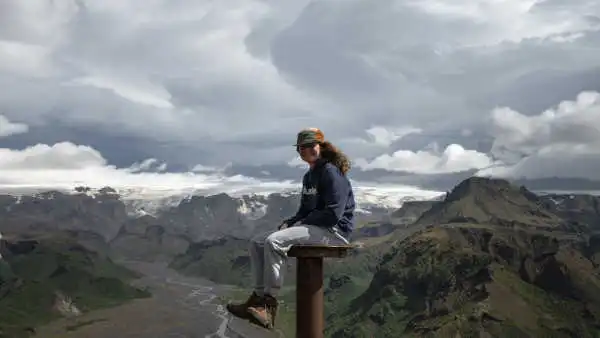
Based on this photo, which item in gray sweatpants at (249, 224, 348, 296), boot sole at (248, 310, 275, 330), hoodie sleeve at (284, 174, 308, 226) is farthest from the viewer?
hoodie sleeve at (284, 174, 308, 226)

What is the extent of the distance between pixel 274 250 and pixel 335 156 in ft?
6.44

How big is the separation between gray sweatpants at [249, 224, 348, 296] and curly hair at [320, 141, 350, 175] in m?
1.08

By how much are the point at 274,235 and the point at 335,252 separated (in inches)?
38.7

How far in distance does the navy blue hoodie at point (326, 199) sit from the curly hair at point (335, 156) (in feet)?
0.43

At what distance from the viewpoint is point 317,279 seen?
32.7 feet

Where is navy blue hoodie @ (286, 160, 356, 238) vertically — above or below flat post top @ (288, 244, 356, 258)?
above

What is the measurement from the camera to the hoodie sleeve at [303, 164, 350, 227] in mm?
10094

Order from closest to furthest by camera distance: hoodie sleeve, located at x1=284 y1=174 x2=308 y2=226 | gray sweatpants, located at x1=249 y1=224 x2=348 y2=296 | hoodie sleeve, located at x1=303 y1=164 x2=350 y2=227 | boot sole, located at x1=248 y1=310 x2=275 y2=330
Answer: boot sole, located at x1=248 y1=310 x2=275 y2=330
gray sweatpants, located at x1=249 y1=224 x2=348 y2=296
hoodie sleeve, located at x1=303 y1=164 x2=350 y2=227
hoodie sleeve, located at x1=284 y1=174 x2=308 y2=226

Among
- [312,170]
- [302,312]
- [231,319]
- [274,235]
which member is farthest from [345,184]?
[231,319]

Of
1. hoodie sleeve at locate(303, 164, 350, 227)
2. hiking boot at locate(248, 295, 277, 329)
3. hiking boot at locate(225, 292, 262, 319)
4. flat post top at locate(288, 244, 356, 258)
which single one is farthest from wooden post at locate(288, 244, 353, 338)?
hiking boot at locate(225, 292, 262, 319)

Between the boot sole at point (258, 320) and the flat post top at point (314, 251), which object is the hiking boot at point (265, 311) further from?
the flat post top at point (314, 251)

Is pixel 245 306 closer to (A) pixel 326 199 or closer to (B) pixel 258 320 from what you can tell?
(B) pixel 258 320

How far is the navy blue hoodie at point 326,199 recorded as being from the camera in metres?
10.1

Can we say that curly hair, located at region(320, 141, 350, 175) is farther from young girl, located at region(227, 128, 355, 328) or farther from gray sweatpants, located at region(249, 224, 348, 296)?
gray sweatpants, located at region(249, 224, 348, 296)
